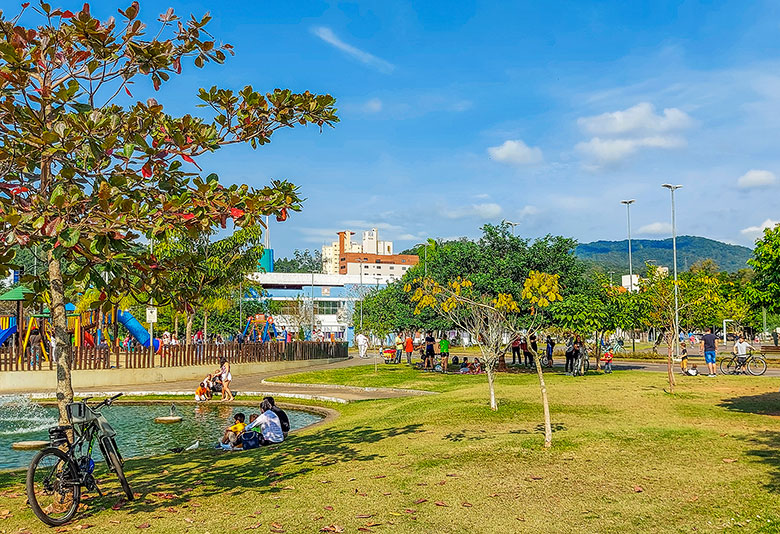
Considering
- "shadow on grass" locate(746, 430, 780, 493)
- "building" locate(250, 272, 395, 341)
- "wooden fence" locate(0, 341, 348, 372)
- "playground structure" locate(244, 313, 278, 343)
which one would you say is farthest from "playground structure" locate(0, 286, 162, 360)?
"building" locate(250, 272, 395, 341)

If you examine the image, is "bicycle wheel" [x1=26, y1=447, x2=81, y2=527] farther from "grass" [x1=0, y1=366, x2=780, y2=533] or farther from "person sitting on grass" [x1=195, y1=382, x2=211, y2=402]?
"person sitting on grass" [x1=195, y1=382, x2=211, y2=402]

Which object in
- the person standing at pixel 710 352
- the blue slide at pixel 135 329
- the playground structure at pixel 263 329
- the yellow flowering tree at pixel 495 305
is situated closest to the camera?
the yellow flowering tree at pixel 495 305

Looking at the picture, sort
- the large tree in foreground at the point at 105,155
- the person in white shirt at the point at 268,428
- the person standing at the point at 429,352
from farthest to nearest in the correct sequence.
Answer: the person standing at the point at 429,352, the person in white shirt at the point at 268,428, the large tree in foreground at the point at 105,155

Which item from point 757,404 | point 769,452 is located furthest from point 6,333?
point 769,452

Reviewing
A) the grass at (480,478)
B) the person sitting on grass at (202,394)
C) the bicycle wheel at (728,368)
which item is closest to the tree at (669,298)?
the bicycle wheel at (728,368)

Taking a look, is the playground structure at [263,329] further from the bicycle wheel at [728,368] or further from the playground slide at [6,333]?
the bicycle wheel at [728,368]

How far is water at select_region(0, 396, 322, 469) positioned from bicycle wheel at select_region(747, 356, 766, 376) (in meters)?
17.9

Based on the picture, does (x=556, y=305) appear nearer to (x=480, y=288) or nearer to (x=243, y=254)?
(x=480, y=288)

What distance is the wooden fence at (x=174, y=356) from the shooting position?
90.2ft

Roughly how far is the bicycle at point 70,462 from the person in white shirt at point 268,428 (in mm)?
5033

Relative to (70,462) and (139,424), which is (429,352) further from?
(70,462)

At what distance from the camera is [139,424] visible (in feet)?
57.7

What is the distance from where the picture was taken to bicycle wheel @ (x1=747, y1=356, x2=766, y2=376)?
26.3 meters

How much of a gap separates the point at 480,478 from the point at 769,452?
4.42 metres
